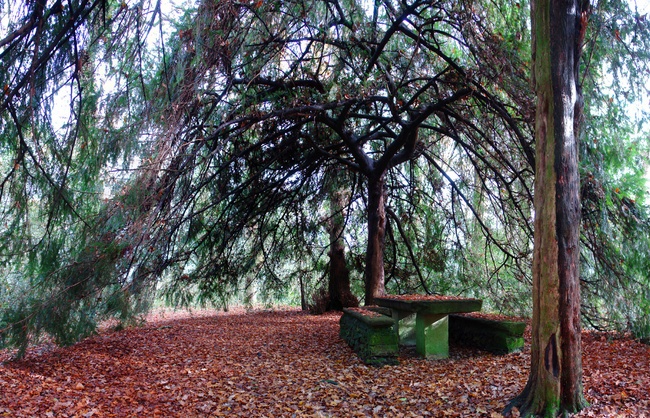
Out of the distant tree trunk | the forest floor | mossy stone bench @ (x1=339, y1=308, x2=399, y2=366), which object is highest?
the distant tree trunk

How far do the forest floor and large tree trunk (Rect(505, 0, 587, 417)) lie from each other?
0.94ft

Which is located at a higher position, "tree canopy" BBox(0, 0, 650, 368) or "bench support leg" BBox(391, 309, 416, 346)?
"tree canopy" BBox(0, 0, 650, 368)

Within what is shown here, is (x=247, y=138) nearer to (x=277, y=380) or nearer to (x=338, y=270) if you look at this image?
(x=338, y=270)

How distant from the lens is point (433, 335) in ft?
19.6

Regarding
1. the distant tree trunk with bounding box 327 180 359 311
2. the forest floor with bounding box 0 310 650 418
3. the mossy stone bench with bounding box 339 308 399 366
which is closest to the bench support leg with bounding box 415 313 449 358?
the forest floor with bounding box 0 310 650 418

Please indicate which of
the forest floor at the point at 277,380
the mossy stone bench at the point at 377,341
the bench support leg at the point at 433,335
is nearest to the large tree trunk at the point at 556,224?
the forest floor at the point at 277,380

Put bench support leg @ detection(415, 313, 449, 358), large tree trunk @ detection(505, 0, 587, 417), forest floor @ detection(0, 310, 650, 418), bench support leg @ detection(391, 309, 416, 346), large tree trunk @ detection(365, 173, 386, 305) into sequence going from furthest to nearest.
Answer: large tree trunk @ detection(365, 173, 386, 305) → bench support leg @ detection(391, 309, 416, 346) → bench support leg @ detection(415, 313, 449, 358) → forest floor @ detection(0, 310, 650, 418) → large tree trunk @ detection(505, 0, 587, 417)

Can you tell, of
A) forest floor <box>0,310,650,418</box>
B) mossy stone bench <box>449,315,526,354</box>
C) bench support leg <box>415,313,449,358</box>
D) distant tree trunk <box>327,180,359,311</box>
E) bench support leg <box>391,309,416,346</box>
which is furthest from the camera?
distant tree trunk <box>327,180,359,311</box>

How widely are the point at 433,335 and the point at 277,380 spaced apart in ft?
6.66

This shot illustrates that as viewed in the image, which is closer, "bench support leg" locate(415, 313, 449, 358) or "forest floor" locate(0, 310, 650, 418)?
"forest floor" locate(0, 310, 650, 418)

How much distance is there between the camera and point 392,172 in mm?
9633

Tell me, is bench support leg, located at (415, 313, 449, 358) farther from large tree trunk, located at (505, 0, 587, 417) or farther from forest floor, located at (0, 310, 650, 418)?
large tree trunk, located at (505, 0, 587, 417)

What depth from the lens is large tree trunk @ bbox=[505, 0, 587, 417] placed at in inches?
137

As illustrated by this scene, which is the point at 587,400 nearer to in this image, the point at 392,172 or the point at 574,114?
the point at 574,114
